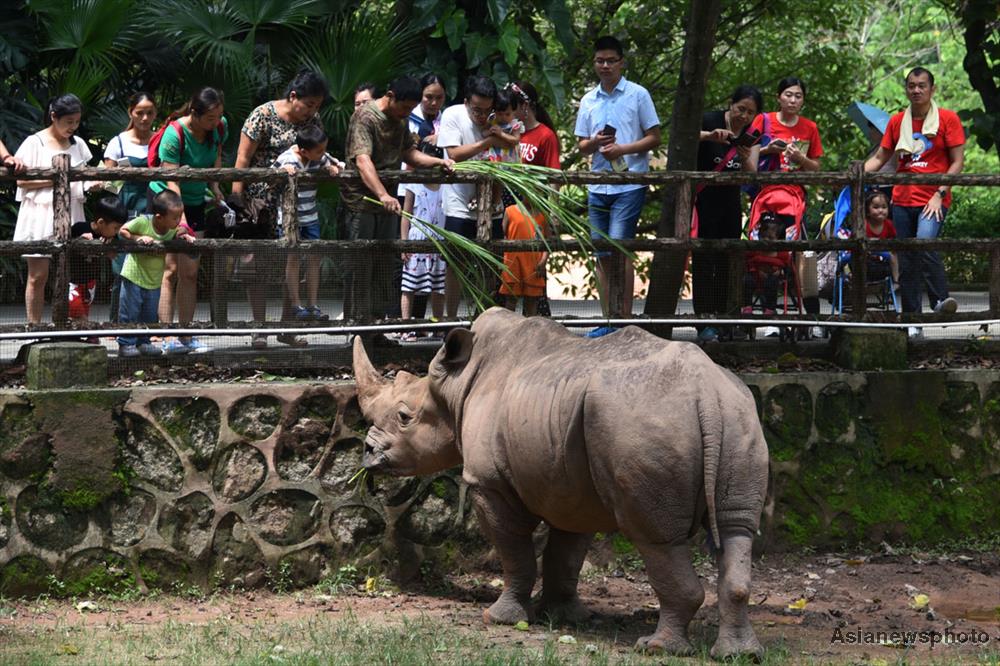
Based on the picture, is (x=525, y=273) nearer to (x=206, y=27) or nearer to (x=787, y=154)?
(x=787, y=154)

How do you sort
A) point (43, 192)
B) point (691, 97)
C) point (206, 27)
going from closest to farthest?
point (43, 192), point (691, 97), point (206, 27)

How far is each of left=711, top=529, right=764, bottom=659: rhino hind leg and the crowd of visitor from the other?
8.30ft

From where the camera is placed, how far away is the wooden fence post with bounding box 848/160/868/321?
980 centimetres

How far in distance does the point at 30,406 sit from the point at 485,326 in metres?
2.56

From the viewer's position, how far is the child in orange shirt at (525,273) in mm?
9461

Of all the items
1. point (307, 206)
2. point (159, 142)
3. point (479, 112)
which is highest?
point (479, 112)

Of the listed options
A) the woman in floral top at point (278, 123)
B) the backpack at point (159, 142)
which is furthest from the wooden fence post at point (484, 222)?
the backpack at point (159, 142)

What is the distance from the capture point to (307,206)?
9.65 metres

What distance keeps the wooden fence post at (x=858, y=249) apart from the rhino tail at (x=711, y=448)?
3.32 metres

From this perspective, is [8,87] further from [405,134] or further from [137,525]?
[137,525]

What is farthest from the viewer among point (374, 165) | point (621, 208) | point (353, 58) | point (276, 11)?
point (276, 11)

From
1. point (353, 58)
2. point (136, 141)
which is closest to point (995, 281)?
point (353, 58)

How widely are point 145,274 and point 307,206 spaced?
1.15 m

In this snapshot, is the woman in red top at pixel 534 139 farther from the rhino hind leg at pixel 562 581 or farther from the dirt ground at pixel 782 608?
the rhino hind leg at pixel 562 581
